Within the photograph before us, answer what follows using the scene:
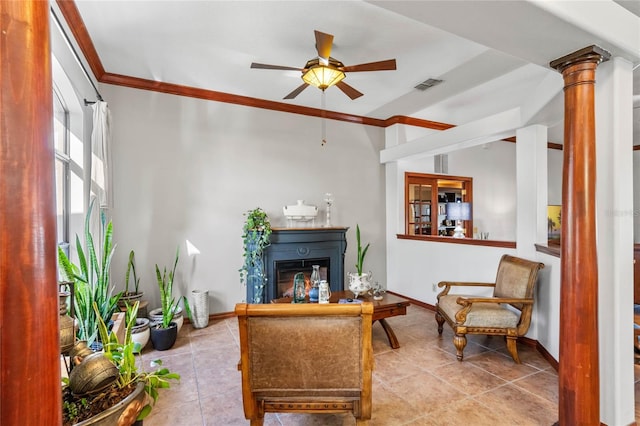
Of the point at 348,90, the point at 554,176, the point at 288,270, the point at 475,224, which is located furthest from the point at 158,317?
the point at 554,176

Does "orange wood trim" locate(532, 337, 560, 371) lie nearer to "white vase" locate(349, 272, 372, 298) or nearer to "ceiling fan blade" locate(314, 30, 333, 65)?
"white vase" locate(349, 272, 372, 298)

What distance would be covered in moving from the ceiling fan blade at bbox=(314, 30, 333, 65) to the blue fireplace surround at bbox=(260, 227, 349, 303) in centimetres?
217

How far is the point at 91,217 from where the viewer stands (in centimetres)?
291

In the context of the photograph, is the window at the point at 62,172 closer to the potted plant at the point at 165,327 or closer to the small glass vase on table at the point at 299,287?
the potted plant at the point at 165,327

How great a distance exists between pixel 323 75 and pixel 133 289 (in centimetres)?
316

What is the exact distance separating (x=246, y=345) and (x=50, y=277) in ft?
3.58

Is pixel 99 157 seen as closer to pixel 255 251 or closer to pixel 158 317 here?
pixel 158 317

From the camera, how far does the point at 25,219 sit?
0.67 m

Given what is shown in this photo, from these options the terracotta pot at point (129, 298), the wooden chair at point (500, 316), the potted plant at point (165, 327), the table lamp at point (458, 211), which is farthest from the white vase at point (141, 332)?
the table lamp at point (458, 211)

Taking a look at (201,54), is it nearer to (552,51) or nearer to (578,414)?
(552,51)

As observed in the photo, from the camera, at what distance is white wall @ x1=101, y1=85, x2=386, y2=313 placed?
375 cm

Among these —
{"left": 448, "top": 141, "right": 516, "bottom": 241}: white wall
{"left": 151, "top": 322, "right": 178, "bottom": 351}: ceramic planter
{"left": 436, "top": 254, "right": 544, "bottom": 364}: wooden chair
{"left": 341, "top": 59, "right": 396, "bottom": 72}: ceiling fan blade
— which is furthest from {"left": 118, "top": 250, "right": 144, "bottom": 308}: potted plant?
{"left": 448, "top": 141, "right": 516, "bottom": 241}: white wall

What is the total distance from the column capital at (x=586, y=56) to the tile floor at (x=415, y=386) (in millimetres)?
2286

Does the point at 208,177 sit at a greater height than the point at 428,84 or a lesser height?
lesser
